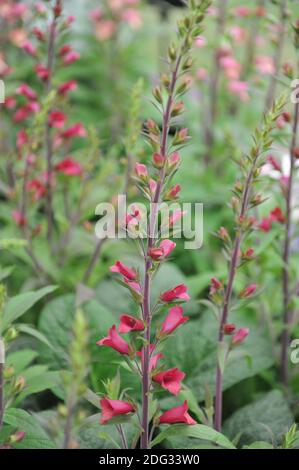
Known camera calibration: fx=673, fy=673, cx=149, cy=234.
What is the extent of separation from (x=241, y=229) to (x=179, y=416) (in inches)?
16.6

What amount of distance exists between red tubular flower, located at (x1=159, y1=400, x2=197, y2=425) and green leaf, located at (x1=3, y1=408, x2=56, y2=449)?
0.27 meters

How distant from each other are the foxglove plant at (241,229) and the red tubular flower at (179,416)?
0.18 meters

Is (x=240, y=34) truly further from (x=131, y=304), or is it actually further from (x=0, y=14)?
(x=131, y=304)

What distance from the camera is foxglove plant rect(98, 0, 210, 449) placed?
131cm

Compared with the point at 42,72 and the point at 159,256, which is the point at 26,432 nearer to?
the point at 159,256

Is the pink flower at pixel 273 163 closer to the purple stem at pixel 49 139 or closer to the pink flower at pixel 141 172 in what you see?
the pink flower at pixel 141 172

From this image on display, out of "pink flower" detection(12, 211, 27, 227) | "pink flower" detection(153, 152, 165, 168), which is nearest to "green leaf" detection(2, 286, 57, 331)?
"pink flower" detection(153, 152, 165, 168)

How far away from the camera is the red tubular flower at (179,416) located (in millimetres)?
1351

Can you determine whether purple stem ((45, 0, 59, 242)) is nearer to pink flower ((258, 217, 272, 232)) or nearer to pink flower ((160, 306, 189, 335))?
pink flower ((258, 217, 272, 232))

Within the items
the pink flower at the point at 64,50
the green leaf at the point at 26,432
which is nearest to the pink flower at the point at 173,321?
the green leaf at the point at 26,432

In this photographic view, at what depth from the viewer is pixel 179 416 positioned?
1.36 metres
